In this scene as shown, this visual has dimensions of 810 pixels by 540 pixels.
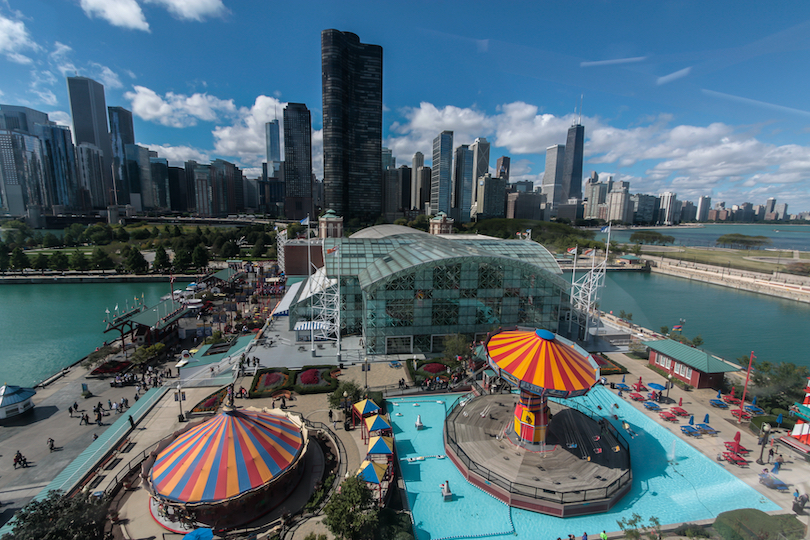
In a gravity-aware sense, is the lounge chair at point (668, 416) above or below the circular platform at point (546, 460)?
below

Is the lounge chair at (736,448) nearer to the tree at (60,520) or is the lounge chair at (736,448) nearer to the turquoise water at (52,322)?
the tree at (60,520)

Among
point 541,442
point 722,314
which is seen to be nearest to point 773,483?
point 541,442

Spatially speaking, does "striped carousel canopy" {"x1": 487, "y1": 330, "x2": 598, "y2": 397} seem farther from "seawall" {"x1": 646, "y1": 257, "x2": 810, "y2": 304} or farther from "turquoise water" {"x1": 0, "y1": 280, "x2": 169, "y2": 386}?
"seawall" {"x1": 646, "y1": 257, "x2": 810, "y2": 304}

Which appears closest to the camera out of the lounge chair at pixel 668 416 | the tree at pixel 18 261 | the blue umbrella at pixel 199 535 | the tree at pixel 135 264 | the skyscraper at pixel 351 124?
the blue umbrella at pixel 199 535

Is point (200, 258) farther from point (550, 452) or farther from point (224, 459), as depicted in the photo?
point (550, 452)

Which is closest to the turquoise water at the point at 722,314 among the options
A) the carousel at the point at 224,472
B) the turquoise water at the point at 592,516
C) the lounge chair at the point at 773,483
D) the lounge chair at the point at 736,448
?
the lounge chair at the point at 736,448

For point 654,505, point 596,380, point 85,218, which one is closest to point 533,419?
point 596,380

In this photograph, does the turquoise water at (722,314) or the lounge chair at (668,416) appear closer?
the lounge chair at (668,416)

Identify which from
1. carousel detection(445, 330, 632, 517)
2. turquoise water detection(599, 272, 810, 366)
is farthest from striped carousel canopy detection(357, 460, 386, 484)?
turquoise water detection(599, 272, 810, 366)
